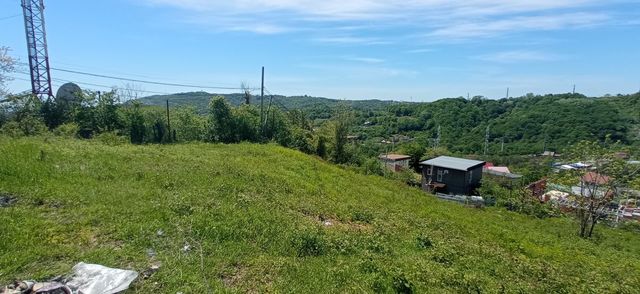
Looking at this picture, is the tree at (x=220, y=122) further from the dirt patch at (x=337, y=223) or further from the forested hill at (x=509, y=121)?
the forested hill at (x=509, y=121)

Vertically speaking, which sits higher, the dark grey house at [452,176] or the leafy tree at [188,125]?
the leafy tree at [188,125]

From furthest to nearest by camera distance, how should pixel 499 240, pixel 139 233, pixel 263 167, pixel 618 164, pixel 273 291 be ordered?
pixel 618 164
pixel 263 167
pixel 499 240
pixel 139 233
pixel 273 291

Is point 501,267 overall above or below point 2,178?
below

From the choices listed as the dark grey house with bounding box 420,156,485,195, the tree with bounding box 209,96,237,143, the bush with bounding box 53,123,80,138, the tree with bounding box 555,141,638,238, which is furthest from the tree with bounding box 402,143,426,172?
the bush with bounding box 53,123,80,138

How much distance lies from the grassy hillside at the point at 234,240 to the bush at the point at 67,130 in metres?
12.0

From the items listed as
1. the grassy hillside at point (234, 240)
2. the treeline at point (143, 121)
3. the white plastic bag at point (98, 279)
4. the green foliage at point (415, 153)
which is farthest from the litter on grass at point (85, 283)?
the green foliage at point (415, 153)

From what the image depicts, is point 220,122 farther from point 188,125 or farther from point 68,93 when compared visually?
point 68,93

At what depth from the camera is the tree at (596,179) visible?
15445 millimetres

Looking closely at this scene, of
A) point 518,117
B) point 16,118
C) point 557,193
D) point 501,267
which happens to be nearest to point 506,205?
point 557,193

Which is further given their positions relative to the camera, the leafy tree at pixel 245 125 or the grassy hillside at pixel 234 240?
the leafy tree at pixel 245 125

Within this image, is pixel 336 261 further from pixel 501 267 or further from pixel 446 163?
pixel 446 163

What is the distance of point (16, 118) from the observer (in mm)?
20688

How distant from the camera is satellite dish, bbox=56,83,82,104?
23375 millimetres

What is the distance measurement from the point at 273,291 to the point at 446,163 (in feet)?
108
